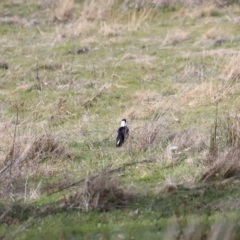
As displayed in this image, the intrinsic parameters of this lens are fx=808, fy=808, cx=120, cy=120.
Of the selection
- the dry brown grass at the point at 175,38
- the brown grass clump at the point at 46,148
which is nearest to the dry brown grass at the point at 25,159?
the brown grass clump at the point at 46,148

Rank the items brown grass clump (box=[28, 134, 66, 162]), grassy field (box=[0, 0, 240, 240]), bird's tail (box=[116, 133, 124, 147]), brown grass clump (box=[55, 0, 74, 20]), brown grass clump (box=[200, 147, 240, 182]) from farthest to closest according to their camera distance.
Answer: brown grass clump (box=[55, 0, 74, 20]) → bird's tail (box=[116, 133, 124, 147]) → brown grass clump (box=[28, 134, 66, 162]) → brown grass clump (box=[200, 147, 240, 182]) → grassy field (box=[0, 0, 240, 240])

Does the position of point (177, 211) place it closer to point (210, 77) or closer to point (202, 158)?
point (202, 158)

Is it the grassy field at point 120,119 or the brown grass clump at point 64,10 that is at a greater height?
the brown grass clump at point 64,10

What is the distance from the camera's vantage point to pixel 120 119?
10.9 meters

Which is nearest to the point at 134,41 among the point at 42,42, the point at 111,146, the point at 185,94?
the point at 42,42

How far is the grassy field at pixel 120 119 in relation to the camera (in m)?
6.62

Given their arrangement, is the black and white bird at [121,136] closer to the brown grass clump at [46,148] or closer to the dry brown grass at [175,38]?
the brown grass clump at [46,148]

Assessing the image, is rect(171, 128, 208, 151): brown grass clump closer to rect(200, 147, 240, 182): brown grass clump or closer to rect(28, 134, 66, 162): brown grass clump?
rect(200, 147, 240, 182): brown grass clump

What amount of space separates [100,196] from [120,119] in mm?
4134

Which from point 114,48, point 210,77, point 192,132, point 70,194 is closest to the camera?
point 70,194

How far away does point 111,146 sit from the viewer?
9.25 metres

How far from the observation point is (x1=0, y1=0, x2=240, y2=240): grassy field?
6.62 meters

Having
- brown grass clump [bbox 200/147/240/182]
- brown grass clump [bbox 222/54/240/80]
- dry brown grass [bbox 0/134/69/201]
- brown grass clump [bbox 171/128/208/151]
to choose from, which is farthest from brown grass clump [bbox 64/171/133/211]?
brown grass clump [bbox 222/54/240/80]

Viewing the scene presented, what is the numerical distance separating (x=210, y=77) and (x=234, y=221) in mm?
7053
